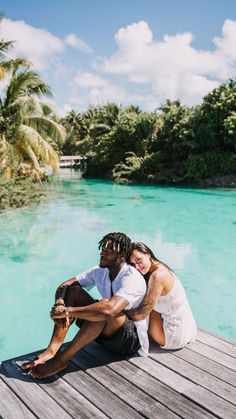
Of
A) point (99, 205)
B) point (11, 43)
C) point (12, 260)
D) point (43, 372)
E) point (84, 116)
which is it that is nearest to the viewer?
point (43, 372)

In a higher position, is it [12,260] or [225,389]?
[225,389]

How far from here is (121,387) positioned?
9.84 feet

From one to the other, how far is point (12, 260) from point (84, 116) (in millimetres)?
40922

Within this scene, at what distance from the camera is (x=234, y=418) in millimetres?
2613

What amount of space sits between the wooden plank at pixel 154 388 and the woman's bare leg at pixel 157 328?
0.34 meters

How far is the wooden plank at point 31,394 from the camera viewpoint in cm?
271

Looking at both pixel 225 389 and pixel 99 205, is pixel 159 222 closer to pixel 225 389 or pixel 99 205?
pixel 99 205

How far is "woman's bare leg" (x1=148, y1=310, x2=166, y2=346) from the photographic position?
3455 mm

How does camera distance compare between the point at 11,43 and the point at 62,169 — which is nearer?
the point at 11,43

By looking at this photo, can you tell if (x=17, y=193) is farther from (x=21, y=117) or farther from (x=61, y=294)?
(x=61, y=294)

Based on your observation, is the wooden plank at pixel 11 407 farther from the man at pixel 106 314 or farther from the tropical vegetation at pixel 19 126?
the tropical vegetation at pixel 19 126

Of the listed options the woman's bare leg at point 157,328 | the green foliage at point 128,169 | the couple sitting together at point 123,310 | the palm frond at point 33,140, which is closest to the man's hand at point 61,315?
the couple sitting together at point 123,310

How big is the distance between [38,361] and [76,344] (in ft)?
1.09

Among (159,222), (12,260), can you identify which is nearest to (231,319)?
(12,260)
